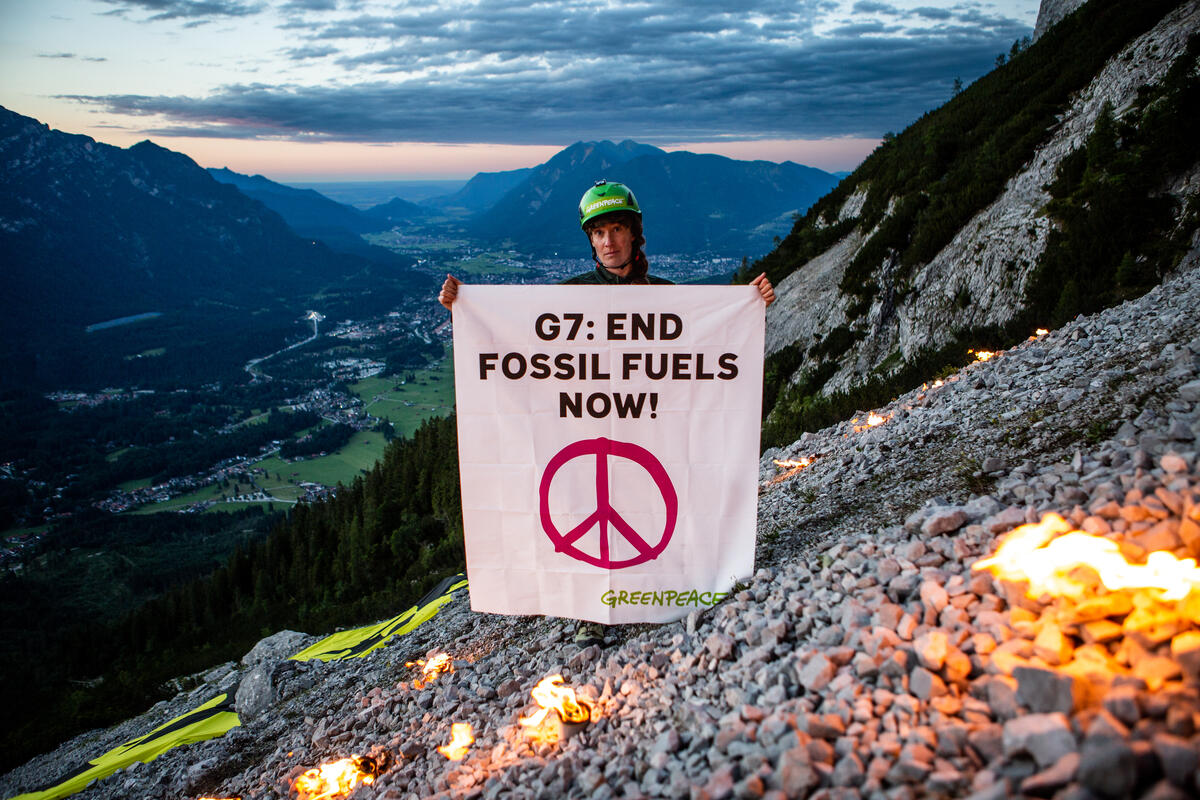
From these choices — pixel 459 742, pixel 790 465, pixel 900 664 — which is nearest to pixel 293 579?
pixel 790 465

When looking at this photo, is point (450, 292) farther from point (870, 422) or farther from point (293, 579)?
point (293, 579)

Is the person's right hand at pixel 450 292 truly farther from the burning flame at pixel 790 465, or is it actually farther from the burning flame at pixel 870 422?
the burning flame at pixel 870 422

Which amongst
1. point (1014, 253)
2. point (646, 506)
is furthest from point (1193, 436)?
point (1014, 253)

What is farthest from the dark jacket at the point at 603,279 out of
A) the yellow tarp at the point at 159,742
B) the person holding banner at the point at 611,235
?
the yellow tarp at the point at 159,742

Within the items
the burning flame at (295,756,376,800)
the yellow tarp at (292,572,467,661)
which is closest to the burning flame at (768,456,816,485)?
the yellow tarp at (292,572,467,661)

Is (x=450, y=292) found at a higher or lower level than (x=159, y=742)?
higher
